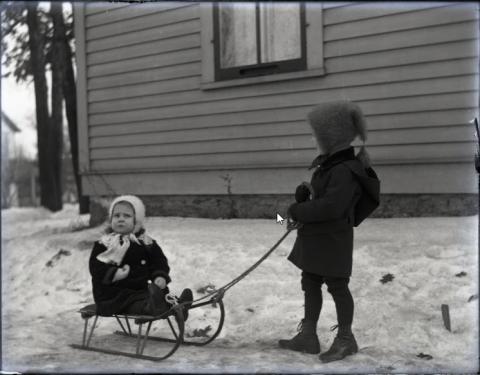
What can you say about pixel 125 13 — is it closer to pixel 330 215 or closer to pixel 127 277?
pixel 127 277

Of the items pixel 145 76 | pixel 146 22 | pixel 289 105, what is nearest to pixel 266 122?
pixel 289 105

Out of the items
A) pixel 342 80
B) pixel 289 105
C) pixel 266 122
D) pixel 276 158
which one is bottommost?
pixel 276 158

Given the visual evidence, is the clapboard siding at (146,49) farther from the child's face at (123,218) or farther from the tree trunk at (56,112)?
the tree trunk at (56,112)

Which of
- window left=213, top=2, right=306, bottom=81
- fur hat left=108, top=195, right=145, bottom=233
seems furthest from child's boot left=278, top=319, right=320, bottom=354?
window left=213, top=2, right=306, bottom=81

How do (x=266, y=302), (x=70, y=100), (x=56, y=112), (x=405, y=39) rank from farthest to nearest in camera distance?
(x=56, y=112), (x=70, y=100), (x=405, y=39), (x=266, y=302)

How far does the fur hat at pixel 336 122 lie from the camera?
298 cm

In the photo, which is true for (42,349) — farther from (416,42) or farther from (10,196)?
(10,196)

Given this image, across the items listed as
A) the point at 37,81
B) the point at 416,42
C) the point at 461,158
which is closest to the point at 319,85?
the point at 416,42

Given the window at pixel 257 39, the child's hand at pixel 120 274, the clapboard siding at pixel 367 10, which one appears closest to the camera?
the child's hand at pixel 120 274

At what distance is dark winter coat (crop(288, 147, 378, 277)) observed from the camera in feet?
9.93

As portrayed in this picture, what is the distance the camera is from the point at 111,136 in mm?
7480

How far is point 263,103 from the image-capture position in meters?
6.31

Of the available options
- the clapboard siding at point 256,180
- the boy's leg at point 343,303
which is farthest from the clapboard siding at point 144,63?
the boy's leg at point 343,303

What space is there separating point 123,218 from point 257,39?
3.52 meters
